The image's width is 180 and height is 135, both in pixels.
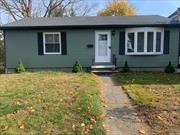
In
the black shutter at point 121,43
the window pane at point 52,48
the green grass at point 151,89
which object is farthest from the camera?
the window pane at point 52,48

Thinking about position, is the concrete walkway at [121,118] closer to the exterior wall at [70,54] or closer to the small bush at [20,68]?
the exterior wall at [70,54]

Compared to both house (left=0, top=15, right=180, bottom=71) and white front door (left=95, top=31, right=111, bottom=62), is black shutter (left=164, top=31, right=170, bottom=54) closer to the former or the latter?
house (left=0, top=15, right=180, bottom=71)

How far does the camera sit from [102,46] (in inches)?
629

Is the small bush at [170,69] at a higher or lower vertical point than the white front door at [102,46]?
lower

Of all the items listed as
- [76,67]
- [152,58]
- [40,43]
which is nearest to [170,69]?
[152,58]

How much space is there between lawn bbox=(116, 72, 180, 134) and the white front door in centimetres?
434

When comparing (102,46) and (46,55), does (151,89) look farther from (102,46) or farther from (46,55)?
(46,55)

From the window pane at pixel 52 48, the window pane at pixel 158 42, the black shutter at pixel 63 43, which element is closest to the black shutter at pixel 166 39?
the window pane at pixel 158 42

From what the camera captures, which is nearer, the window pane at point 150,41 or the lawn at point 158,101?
the lawn at point 158,101

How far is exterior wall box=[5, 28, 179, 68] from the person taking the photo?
15695 millimetres

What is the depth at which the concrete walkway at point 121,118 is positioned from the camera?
5418mm

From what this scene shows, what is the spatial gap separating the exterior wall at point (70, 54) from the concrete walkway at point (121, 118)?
7.35 meters

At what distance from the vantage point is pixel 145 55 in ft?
51.1

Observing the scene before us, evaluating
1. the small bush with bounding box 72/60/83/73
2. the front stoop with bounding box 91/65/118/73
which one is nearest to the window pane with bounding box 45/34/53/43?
the small bush with bounding box 72/60/83/73
